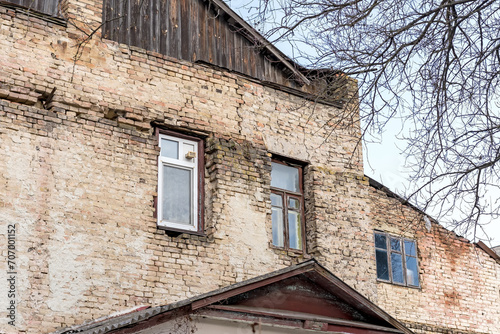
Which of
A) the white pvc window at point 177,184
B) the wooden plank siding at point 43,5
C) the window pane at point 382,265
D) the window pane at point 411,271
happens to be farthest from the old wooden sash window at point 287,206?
the wooden plank siding at point 43,5

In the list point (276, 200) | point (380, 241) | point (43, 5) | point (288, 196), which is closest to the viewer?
point (43, 5)

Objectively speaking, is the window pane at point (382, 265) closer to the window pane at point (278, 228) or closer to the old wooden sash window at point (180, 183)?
the window pane at point (278, 228)

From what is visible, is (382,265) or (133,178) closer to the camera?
(133,178)

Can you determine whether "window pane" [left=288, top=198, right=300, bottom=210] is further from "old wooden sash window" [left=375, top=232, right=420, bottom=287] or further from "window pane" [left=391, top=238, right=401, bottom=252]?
"window pane" [left=391, top=238, right=401, bottom=252]

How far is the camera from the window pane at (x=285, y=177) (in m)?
13.6

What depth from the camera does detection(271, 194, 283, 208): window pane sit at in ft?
44.1

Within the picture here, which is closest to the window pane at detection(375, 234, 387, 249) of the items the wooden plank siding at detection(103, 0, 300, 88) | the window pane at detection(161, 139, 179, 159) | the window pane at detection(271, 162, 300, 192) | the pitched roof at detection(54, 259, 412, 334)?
the window pane at detection(271, 162, 300, 192)

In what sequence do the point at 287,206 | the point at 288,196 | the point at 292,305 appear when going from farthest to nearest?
the point at 288,196, the point at 287,206, the point at 292,305

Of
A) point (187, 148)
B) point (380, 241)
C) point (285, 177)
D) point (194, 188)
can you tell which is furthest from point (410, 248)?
point (187, 148)

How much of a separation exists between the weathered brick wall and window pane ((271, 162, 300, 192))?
0.74 ft

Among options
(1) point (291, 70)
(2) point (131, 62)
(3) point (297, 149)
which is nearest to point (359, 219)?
(3) point (297, 149)

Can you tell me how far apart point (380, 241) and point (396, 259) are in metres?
0.51

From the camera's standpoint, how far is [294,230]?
44.6 ft

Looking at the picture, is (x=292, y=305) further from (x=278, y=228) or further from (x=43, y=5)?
(x=43, y=5)
